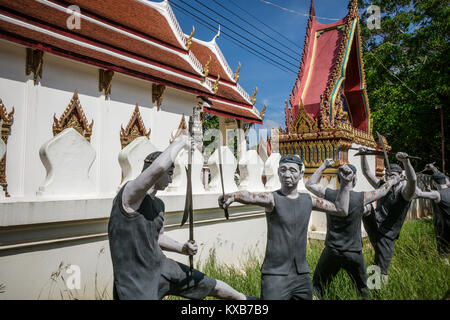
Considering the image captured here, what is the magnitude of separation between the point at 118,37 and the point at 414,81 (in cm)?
1286

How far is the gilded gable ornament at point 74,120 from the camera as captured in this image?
650 cm

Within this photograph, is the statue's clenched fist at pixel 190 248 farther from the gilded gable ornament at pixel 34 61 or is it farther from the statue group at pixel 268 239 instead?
the gilded gable ornament at pixel 34 61

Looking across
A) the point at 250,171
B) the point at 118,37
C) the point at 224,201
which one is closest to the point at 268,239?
the point at 224,201

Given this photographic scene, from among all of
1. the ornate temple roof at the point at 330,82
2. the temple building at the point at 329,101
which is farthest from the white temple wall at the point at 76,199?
the ornate temple roof at the point at 330,82

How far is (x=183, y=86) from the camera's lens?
8438mm

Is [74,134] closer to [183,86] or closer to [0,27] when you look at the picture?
[0,27]

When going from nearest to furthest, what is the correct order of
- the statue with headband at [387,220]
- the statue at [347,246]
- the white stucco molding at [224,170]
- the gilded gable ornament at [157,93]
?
the statue at [347,246] < the statue with headband at [387,220] < the white stucco molding at [224,170] < the gilded gable ornament at [157,93]

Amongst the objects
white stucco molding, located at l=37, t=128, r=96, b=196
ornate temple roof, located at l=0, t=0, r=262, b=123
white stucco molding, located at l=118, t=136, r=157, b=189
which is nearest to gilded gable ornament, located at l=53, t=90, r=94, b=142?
ornate temple roof, located at l=0, t=0, r=262, b=123

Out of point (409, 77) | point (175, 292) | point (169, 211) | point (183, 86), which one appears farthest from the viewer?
point (409, 77)

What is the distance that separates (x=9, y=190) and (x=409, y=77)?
17787mm

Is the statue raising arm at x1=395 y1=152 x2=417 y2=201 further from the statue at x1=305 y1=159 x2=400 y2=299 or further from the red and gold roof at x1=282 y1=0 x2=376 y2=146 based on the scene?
the red and gold roof at x1=282 y1=0 x2=376 y2=146

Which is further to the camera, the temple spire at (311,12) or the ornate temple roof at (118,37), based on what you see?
the temple spire at (311,12)

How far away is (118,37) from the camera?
25.4 feet
